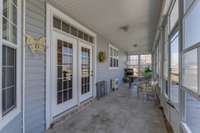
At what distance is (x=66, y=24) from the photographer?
365cm

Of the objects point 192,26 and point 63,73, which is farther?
point 63,73

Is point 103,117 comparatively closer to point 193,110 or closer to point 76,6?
point 193,110

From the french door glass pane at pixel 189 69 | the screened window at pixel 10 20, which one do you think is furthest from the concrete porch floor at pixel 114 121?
the screened window at pixel 10 20

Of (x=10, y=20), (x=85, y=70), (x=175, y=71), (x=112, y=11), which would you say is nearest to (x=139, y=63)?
(x=85, y=70)

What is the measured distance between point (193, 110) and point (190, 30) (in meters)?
0.91

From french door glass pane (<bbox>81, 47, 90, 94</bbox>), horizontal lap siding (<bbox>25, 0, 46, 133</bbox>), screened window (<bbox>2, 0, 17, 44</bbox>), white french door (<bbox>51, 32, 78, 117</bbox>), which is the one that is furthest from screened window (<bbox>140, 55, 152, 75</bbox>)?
screened window (<bbox>2, 0, 17, 44</bbox>)

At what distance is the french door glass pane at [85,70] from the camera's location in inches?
175

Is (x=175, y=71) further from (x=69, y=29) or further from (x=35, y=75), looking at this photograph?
(x=69, y=29)

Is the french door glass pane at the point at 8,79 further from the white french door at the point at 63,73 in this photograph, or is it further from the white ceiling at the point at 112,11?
the white ceiling at the point at 112,11

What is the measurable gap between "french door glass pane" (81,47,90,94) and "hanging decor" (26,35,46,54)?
1838 millimetres

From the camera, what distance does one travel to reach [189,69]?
1632mm

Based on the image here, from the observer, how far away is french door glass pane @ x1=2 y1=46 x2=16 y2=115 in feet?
5.68

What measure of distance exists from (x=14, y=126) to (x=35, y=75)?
90 cm

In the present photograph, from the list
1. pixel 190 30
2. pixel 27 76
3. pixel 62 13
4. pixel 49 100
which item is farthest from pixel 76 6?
pixel 190 30
